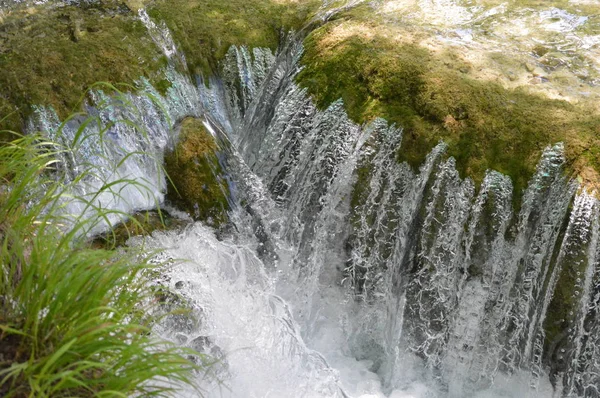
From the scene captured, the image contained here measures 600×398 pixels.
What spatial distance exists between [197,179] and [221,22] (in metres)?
2.03

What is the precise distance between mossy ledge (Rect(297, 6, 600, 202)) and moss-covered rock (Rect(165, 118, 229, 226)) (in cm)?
105

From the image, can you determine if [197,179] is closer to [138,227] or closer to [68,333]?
[138,227]

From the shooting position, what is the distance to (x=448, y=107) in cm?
432

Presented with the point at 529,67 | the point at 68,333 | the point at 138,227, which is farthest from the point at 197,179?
the point at 529,67

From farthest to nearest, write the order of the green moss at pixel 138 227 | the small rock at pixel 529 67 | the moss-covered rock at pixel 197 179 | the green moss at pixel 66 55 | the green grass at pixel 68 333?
the small rock at pixel 529 67, the moss-covered rock at pixel 197 179, the green moss at pixel 66 55, the green moss at pixel 138 227, the green grass at pixel 68 333

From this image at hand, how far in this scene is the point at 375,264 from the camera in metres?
4.34

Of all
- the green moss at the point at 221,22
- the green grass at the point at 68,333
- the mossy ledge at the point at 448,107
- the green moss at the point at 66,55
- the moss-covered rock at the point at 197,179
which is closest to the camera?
the green grass at the point at 68,333

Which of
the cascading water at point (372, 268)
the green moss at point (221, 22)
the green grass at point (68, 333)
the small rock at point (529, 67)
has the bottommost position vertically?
the cascading water at point (372, 268)

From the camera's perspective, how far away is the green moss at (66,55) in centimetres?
428

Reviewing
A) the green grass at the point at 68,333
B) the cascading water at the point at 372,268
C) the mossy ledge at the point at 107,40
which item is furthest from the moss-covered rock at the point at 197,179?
the green grass at the point at 68,333

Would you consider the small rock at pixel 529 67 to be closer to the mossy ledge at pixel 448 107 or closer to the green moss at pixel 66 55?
the mossy ledge at pixel 448 107

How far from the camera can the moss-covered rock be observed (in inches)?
174

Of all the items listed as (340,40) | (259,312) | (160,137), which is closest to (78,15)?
(160,137)

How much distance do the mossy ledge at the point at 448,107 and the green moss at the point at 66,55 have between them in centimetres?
151
